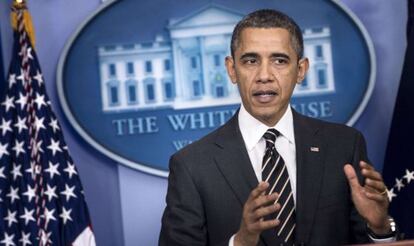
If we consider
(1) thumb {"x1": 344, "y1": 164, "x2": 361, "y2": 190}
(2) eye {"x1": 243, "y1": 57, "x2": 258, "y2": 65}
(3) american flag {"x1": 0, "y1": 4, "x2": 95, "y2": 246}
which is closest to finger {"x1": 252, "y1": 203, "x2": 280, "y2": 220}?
(1) thumb {"x1": 344, "y1": 164, "x2": 361, "y2": 190}

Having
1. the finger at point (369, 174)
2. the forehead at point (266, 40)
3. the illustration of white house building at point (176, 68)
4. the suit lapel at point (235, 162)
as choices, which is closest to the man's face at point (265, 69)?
the forehead at point (266, 40)

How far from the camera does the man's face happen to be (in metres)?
2.17

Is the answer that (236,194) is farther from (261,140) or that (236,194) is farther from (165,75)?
(165,75)

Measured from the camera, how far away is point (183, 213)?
2115 millimetres

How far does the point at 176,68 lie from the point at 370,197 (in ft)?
4.85

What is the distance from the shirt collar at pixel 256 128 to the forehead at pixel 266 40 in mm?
200

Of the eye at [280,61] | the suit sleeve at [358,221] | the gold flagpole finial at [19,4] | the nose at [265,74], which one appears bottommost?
the suit sleeve at [358,221]

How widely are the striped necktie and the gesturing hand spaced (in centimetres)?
25

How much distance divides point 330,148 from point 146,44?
122 cm

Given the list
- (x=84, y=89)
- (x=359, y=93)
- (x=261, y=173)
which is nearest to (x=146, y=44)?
(x=84, y=89)

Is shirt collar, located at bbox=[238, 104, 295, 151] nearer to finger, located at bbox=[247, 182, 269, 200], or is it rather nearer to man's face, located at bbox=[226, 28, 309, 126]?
man's face, located at bbox=[226, 28, 309, 126]

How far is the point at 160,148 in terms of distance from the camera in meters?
3.19

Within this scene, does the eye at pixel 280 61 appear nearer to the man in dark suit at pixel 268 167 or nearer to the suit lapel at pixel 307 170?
the man in dark suit at pixel 268 167

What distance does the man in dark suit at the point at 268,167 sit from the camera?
2133 millimetres
